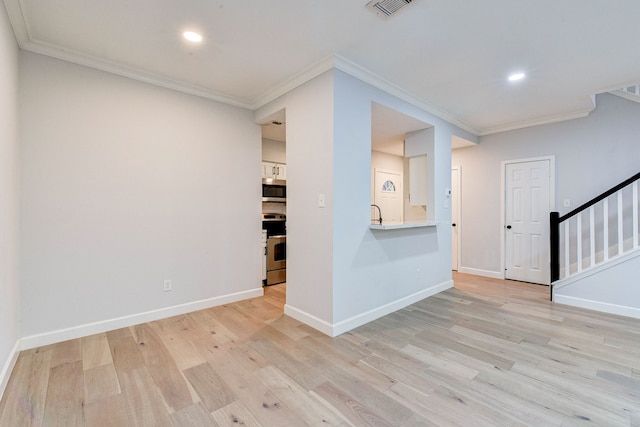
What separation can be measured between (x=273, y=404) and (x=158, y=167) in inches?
102

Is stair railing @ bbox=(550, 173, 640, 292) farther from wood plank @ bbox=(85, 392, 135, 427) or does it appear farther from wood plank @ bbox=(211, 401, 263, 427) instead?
wood plank @ bbox=(85, 392, 135, 427)

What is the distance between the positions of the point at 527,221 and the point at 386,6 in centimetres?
430

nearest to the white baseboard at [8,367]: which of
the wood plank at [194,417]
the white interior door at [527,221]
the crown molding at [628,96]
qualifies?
the wood plank at [194,417]

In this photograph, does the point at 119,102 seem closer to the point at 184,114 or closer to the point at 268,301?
the point at 184,114

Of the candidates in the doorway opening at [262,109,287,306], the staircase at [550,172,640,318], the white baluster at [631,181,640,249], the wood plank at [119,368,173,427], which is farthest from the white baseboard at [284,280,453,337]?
the white baluster at [631,181,640,249]

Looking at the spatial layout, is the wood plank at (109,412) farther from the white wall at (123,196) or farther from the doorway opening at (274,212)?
the doorway opening at (274,212)

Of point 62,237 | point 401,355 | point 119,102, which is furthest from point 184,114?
point 401,355

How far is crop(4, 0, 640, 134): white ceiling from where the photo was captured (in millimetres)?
2053

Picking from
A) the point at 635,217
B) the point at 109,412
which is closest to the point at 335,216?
the point at 109,412

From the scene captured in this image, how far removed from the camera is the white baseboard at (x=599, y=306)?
3186 millimetres

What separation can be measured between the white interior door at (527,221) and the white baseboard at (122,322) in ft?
14.2

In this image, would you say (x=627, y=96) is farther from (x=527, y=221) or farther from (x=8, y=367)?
(x=8, y=367)

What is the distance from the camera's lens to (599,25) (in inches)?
87.5

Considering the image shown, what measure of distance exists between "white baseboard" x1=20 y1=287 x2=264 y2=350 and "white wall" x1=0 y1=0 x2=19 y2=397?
0.22m
